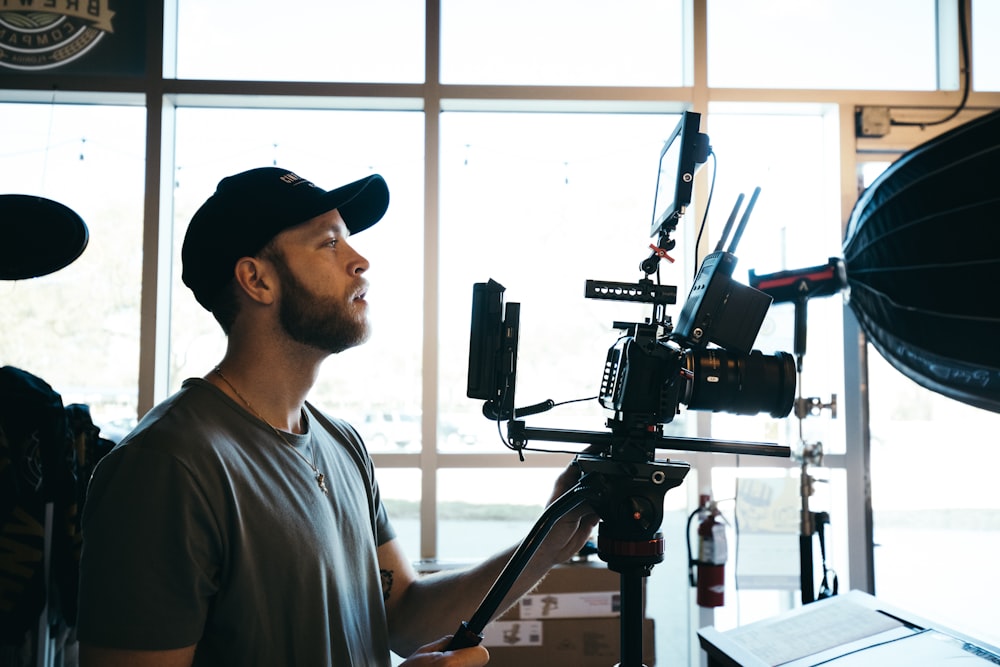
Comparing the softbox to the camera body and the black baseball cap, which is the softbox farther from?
the black baseball cap

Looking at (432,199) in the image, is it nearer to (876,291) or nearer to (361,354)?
(361,354)

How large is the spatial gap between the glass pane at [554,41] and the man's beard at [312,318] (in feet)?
5.22

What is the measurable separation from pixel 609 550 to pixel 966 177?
1210 millimetres

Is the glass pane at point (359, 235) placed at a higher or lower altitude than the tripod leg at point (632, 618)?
higher

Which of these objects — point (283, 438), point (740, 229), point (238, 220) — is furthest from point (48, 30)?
point (740, 229)

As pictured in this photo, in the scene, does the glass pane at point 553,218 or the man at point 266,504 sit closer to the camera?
the man at point 266,504

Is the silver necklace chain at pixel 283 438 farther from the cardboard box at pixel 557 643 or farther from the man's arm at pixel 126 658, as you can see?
the cardboard box at pixel 557 643

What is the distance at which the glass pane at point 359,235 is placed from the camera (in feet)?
8.02

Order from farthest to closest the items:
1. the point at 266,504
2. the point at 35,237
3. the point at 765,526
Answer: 1. the point at 765,526
2. the point at 35,237
3. the point at 266,504

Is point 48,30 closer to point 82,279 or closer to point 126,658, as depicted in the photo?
point 82,279

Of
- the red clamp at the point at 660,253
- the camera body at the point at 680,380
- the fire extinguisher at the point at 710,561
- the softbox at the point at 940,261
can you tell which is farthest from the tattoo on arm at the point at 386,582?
the softbox at the point at 940,261

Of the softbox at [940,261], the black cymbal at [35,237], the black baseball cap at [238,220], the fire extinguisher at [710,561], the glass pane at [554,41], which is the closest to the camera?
the black baseball cap at [238,220]

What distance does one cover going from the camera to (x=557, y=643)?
2057mm

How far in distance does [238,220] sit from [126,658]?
2.22 ft
